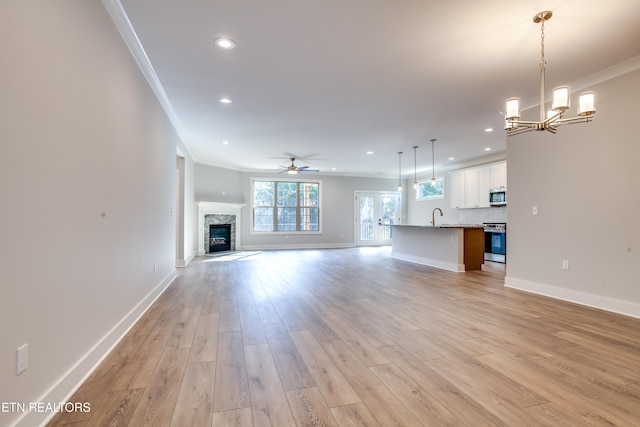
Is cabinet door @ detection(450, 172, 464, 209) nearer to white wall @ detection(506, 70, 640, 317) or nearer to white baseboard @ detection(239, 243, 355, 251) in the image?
white baseboard @ detection(239, 243, 355, 251)

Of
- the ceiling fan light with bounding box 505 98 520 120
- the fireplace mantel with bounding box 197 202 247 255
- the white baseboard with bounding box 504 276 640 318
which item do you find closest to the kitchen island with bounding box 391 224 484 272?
the white baseboard with bounding box 504 276 640 318

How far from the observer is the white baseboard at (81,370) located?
1.48 meters

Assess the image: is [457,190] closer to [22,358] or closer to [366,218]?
[366,218]

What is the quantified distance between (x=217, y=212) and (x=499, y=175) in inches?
304

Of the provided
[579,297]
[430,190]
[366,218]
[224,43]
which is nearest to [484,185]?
[430,190]

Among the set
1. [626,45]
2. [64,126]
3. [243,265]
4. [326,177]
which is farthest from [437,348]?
[326,177]

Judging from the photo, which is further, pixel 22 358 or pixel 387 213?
pixel 387 213

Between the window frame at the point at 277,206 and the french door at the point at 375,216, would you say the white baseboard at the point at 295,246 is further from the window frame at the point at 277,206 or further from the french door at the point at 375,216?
the french door at the point at 375,216

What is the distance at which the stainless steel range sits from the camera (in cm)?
713

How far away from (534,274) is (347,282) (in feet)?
8.78

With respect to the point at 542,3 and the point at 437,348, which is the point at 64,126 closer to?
the point at 437,348

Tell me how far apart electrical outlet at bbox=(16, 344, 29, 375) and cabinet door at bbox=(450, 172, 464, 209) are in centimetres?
932

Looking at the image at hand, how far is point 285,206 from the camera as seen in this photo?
411 inches

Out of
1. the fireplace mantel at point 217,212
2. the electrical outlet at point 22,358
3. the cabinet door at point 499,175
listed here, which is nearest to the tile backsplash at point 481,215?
the cabinet door at point 499,175
